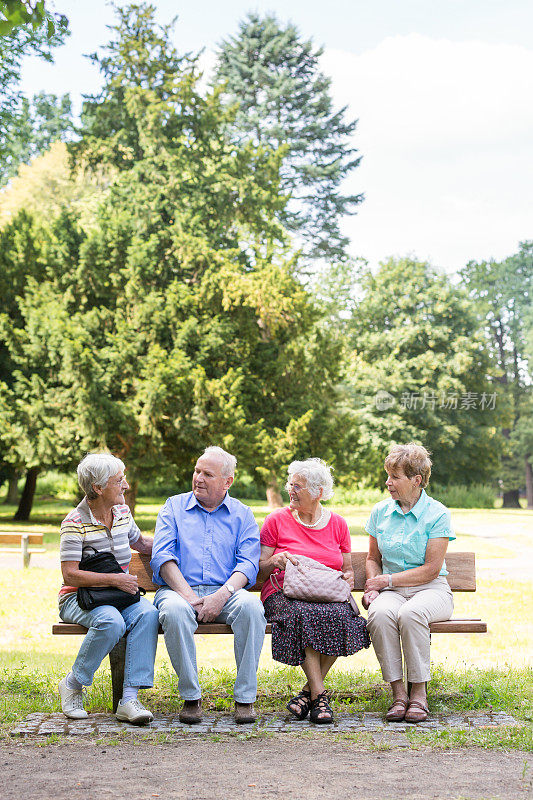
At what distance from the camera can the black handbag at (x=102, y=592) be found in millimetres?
4590

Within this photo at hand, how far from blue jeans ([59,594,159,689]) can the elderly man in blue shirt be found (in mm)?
116

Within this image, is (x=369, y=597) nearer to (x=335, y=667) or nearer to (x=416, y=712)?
(x=416, y=712)

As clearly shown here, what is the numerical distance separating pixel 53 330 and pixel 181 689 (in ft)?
54.6

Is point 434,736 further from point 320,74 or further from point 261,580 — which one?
point 320,74

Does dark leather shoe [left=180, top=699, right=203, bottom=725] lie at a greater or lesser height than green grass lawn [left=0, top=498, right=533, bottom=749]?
greater

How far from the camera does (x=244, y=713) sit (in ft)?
14.7

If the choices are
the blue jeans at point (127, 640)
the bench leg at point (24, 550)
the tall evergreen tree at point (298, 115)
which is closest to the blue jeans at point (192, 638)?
the blue jeans at point (127, 640)

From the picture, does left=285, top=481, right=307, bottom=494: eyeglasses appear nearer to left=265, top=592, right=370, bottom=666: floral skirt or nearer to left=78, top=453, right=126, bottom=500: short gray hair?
left=265, top=592, right=370, bottom=666: floral skirt

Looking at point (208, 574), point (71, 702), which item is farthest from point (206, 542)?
point (71, 702)

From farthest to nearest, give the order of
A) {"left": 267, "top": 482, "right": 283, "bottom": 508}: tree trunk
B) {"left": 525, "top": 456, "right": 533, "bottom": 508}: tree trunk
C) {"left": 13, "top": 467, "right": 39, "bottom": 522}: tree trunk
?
{"left": 525, "top": 456, "right": 533, "bottom": 508}: tree trunk
{"left": 13, "top": 467, "right": 39, "bottom": 522}: tree trunk
{"left": 267, "top": 482, "right": 283, "bottom": 508}: tree trunk

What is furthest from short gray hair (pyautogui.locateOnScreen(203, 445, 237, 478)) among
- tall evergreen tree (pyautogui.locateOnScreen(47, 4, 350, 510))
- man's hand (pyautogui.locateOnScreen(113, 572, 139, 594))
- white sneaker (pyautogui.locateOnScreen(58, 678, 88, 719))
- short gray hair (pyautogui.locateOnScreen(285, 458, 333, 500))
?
tall evergreen tree (pyautogui.locateOnScreen(47, 4, 350, 510))

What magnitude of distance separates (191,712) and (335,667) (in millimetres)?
1946

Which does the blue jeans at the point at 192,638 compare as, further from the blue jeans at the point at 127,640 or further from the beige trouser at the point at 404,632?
the beige trouser at the point at 404,632

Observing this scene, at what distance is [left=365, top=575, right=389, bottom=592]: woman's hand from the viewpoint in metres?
4.90
